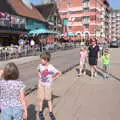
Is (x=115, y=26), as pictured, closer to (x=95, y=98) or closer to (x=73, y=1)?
(x=73, y=1)

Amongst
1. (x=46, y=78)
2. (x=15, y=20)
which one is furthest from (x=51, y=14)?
(x=46, y=78)

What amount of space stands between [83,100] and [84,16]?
98600 mm

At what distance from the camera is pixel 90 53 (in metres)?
17.0

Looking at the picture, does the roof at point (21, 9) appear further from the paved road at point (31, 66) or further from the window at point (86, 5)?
the window at point (86, 5)

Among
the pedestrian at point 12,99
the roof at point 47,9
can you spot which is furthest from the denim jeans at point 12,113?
the roof at point 47,9

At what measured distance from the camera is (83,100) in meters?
11.1

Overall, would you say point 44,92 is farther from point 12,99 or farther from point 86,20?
point 86,20

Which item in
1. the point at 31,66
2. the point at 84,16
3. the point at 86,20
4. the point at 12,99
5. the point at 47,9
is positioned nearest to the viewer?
the point at 12,99

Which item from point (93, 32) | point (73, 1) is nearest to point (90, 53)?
point (93, 32)

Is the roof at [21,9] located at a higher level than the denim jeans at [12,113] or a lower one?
higher

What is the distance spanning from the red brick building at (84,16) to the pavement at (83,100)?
90022 millimetres

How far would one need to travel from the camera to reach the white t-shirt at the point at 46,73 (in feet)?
27.6

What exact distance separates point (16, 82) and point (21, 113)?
466 millimetres

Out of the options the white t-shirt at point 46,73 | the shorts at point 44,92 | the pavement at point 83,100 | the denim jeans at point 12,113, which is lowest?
the pavement at point 83,100
